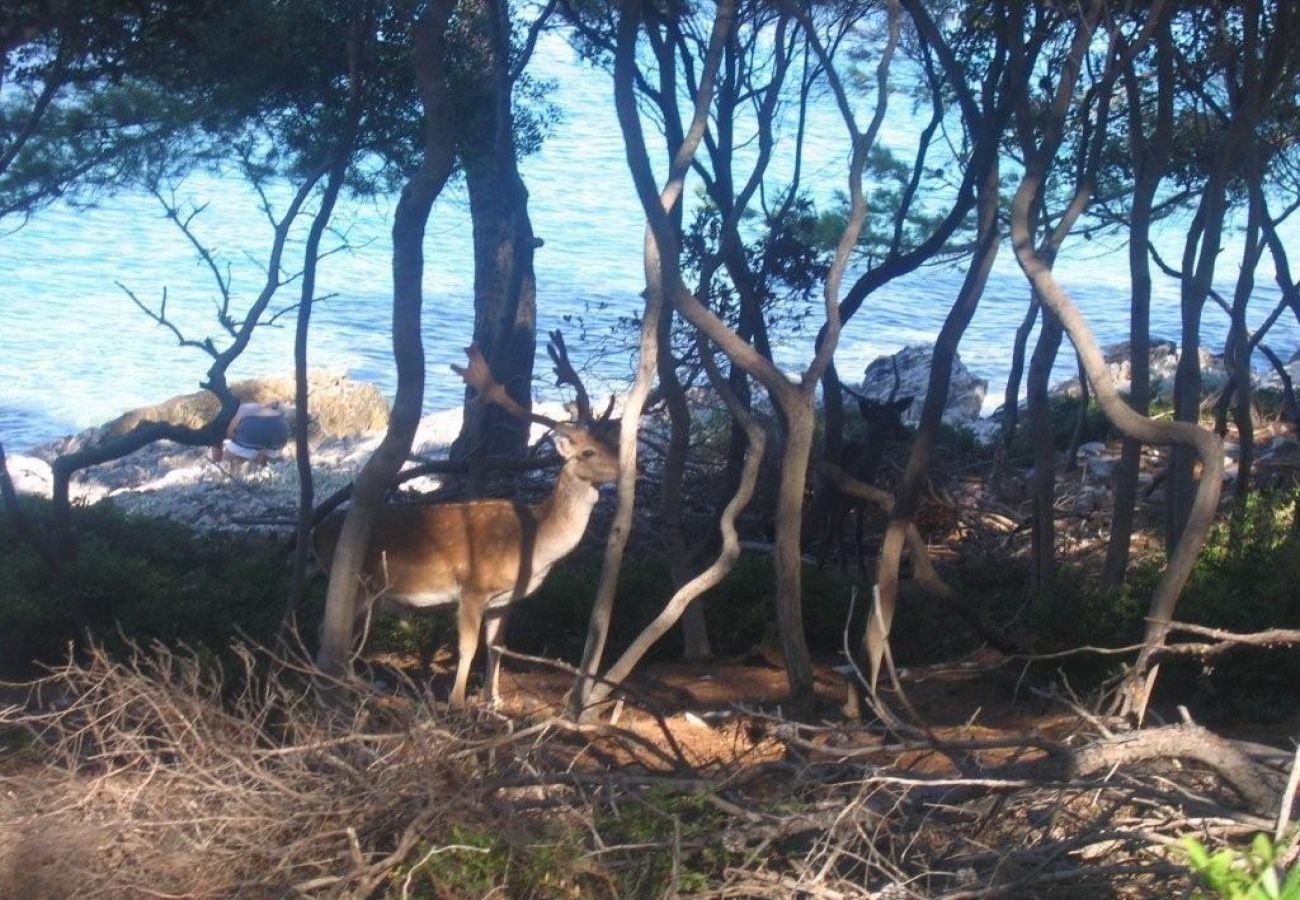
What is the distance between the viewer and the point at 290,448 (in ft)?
62.2

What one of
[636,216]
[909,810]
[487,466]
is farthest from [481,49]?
[636,216]

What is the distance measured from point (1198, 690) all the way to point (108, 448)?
5603 mm

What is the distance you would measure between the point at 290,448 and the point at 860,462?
11099 millimetres

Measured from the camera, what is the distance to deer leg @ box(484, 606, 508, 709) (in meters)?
7.70

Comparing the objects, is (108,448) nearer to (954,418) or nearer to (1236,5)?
(1236,5)

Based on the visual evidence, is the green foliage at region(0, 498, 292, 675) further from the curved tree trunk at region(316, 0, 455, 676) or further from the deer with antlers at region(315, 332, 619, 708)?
the curved tree trunk at region(316, 0, 455, 676)

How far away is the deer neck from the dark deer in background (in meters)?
1.48

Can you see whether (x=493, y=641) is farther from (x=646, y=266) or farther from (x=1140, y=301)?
(x=1140, y=301)

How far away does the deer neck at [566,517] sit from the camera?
8.40 meters

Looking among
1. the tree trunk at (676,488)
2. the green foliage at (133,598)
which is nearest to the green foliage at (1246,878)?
the tree trunk at (676,488)

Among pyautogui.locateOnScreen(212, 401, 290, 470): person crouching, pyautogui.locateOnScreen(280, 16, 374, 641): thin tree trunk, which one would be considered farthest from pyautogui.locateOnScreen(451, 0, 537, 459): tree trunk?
pyautogui.locateOnScreen(212, 401, 290, 470): person crouching

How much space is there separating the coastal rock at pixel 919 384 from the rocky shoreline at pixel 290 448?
0.06 feet

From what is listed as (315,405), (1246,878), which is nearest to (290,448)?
(315,405)

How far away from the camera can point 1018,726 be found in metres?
7.38
